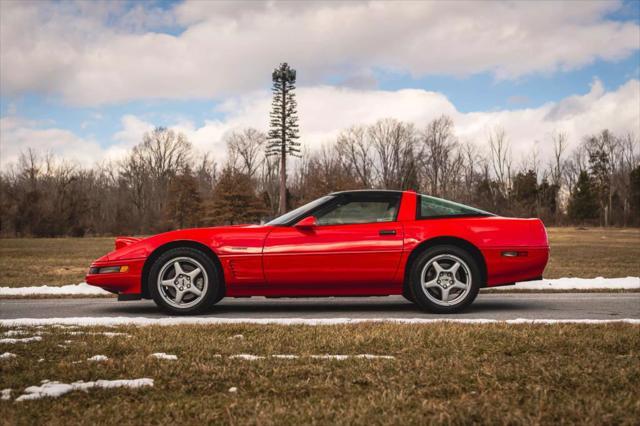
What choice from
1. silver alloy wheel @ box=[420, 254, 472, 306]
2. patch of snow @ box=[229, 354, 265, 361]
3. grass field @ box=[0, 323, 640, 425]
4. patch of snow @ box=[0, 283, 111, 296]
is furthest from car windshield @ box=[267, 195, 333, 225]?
patch of snow @ box=[0, 283, 111, 296]

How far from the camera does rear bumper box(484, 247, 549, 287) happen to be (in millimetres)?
6484

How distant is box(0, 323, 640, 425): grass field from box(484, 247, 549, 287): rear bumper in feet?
4.91

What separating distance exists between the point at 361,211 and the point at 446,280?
114 centimetres

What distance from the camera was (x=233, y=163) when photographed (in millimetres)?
80562

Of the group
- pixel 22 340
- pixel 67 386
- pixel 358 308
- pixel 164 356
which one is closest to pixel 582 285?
pixel 358 308

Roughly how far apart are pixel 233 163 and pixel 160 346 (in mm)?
77257

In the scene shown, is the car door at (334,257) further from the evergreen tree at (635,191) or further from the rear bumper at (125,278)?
the evergreen tree at (635,191)

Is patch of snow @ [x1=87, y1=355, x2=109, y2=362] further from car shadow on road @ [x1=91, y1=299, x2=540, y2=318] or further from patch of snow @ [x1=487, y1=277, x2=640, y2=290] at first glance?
patch of snow @ [x1=487, y1=277, x2=640, y2=290]

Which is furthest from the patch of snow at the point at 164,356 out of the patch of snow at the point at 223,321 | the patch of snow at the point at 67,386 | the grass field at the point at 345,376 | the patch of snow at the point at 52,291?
the patch of snow at the point at 52,291

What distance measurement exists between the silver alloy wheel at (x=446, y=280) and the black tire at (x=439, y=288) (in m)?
0.01

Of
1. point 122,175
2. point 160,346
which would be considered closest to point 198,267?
point 160,346

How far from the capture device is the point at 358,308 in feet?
23.3

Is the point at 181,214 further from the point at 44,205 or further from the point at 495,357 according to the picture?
the point at 495,357

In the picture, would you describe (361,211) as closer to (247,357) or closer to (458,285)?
(458,285)
